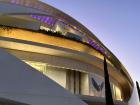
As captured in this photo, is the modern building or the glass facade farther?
the glass facade

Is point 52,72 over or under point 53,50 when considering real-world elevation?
under

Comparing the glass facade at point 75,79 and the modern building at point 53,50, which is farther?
the glass facade at point 75,79

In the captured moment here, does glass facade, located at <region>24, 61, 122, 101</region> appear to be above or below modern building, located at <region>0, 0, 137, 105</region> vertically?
below

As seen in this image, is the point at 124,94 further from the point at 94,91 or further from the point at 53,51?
the point at 53,51

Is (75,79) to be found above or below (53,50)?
below

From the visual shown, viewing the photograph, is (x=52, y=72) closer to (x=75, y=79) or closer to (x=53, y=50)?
(x=53, y=50)

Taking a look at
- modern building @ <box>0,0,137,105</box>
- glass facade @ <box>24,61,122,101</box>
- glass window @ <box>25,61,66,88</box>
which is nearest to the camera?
modern building @ <box>0,0,137,105</box>

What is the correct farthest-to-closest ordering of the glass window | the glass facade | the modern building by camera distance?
the glass facade → the glass window → the modern building

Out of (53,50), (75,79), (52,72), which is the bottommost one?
(75,79)

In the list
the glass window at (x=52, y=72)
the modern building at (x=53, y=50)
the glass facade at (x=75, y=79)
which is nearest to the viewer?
the modern building at (x=53, y=50)

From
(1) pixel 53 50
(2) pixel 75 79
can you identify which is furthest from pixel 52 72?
(2) pixel 75 79

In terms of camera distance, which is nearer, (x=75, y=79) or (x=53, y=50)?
(x=53, y=50)

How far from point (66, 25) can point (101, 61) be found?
3.85m

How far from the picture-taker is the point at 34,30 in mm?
16328
